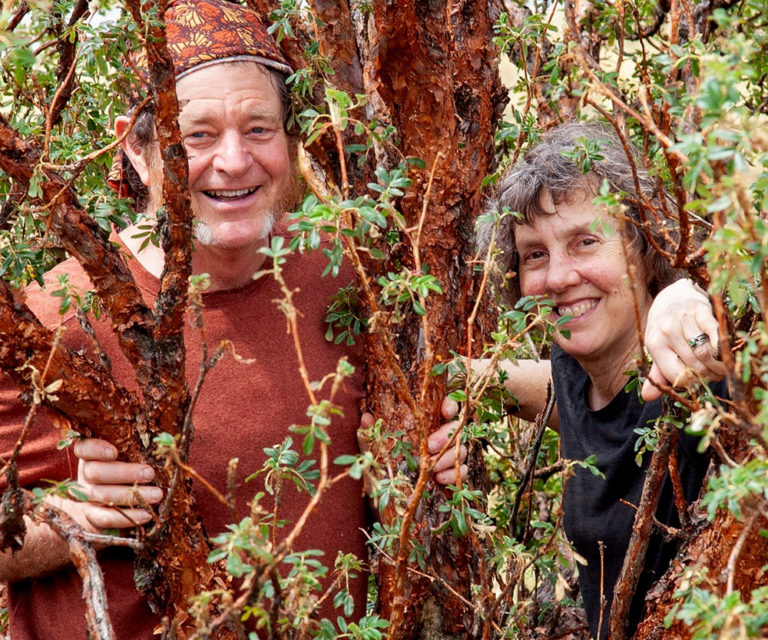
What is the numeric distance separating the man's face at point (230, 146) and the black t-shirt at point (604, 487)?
1173 millimetres

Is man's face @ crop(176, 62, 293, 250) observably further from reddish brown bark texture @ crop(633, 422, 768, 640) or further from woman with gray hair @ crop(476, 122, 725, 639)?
reddish brown bark texture @ crop(633, 422, 768, 640)

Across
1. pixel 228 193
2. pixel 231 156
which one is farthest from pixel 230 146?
pixel 228 193

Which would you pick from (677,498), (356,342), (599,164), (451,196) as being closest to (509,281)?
(599,164)

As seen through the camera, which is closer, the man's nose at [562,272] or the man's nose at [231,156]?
the man's nose at [231,156]

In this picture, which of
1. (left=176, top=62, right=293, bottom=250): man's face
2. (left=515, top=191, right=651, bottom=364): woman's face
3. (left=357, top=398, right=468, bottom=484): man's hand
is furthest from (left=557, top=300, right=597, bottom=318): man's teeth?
(left=176, top=62, right=293, bottom=250): man's face

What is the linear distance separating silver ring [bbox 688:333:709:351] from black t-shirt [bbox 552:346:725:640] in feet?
2.15

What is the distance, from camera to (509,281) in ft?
10.4

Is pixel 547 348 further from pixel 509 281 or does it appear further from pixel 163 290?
pixel 163 290

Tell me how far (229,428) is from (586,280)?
1.20 metres

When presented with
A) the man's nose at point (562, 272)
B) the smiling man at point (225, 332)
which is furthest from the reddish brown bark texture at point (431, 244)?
the man's nose at point (562, 272)

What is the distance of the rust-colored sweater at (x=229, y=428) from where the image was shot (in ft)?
8.08

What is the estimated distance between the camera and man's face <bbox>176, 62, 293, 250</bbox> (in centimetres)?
270

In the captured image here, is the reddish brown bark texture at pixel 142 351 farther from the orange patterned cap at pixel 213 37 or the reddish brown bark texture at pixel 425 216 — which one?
the orange patterned cap at pixel 213 37

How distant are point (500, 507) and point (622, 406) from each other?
80cm
